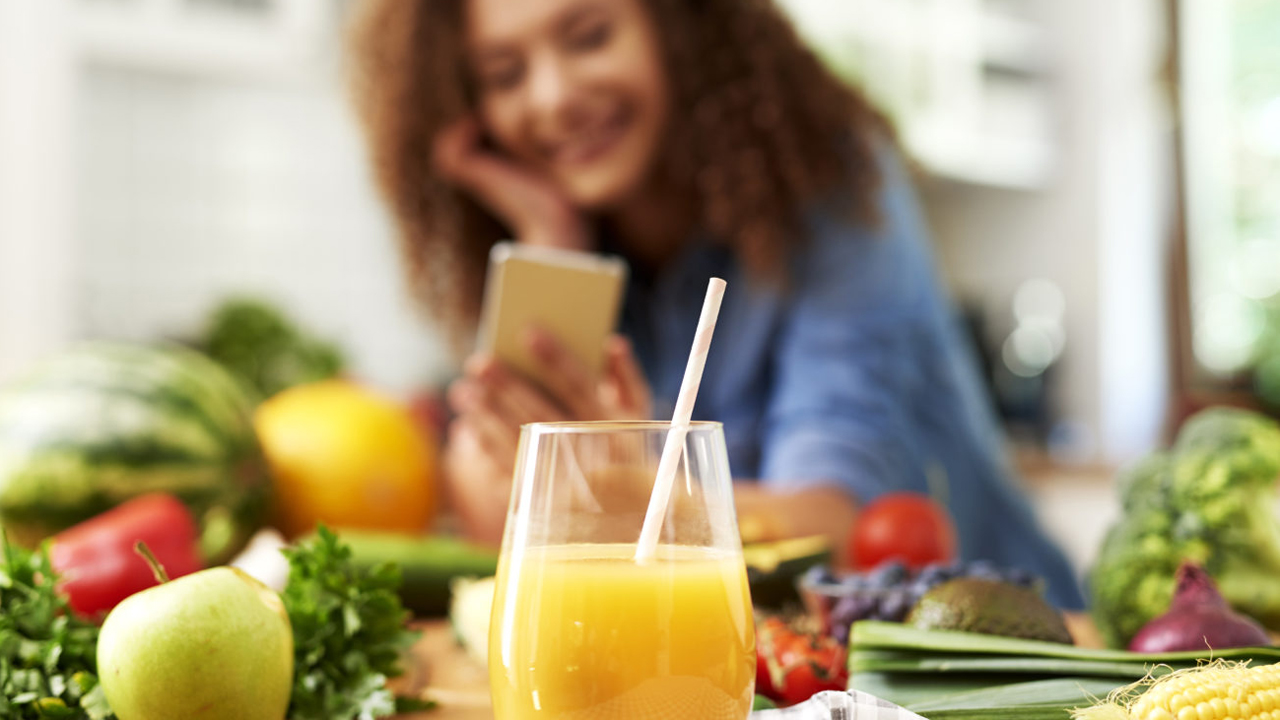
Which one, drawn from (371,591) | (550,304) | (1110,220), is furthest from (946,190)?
(371,591)

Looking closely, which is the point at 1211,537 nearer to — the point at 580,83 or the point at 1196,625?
the point at 1196,625

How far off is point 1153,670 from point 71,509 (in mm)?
1176

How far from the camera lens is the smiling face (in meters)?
1.80

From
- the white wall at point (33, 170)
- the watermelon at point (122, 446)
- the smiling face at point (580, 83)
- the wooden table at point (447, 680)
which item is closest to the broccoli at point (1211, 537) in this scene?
the wooden table at point (447, 680)

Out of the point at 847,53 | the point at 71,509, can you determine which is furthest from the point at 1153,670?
the point at 847,53

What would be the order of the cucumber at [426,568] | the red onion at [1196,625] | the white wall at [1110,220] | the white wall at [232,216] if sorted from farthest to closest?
the white wall at [1110,220] → the white wall at [232,216] → the cucumber at [426,568] → the red onion at [1196,625]

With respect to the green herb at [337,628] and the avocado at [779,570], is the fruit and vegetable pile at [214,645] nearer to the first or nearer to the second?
the green herb at [337,628]

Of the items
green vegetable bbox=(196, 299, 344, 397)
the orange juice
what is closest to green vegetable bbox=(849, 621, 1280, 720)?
the orange juice

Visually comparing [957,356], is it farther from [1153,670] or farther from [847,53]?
[847,53]

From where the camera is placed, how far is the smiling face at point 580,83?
180 cm

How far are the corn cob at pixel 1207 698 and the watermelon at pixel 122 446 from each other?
1.00m

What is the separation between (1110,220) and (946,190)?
0.72m

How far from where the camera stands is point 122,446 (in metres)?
1.27

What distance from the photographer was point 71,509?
1.24 meters
